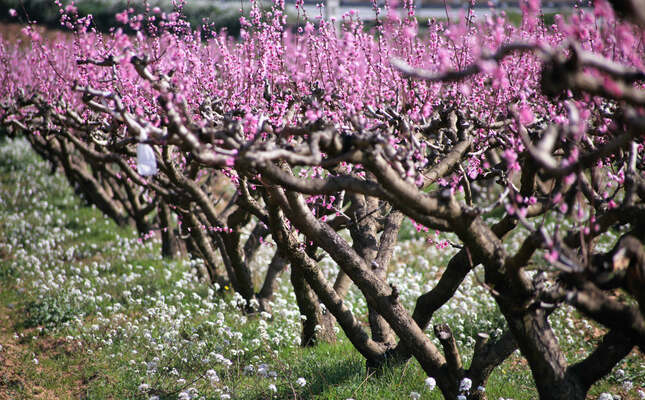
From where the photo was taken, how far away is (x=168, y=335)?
6691 millimetres

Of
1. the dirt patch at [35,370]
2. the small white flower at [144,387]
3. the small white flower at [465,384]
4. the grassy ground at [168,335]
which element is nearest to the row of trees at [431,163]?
the small white flower at [465,384]

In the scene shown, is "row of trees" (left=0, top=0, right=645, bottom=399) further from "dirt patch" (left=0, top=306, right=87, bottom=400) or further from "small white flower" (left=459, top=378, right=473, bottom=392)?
"dirt patch" (left=0, top=306, right=87, bottom=400)

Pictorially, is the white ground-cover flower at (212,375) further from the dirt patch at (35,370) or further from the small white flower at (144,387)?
→ the dirt patch at (35,370)

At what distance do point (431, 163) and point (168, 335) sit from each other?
3725mm

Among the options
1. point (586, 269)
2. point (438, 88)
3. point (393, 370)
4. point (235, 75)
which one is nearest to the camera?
point (586, 269)

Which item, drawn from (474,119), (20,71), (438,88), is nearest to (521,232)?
(438,88)

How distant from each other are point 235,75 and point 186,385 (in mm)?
3818

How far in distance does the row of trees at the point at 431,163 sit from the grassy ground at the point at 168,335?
0.45 m

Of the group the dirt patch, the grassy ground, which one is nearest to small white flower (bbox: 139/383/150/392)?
the grassy ground

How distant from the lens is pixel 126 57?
148 inches

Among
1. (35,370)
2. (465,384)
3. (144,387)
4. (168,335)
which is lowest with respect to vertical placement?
(465,384)

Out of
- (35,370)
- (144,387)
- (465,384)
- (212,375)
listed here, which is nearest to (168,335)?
(144,387)

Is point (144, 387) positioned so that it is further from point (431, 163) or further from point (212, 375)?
point (431, 163)

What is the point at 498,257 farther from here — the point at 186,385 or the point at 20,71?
the point at 20,71
